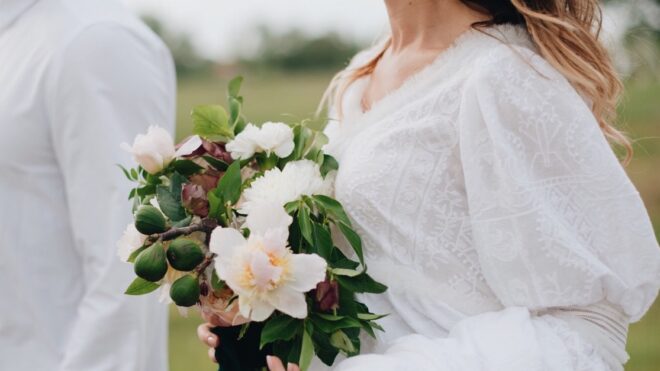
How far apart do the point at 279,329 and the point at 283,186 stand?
0.95ft

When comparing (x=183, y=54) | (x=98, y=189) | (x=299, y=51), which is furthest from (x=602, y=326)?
(x=299, y=51)

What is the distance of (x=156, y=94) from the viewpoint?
2.87m

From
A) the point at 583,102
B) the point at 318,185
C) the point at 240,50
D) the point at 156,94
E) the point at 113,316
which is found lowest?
the point at 240,50

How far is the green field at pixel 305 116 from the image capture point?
25.5ft

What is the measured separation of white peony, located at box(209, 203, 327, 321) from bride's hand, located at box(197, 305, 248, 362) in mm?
141

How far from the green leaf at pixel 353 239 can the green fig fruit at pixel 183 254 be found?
30 centimetres

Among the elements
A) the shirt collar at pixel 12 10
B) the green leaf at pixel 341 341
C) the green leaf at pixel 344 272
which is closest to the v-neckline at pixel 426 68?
the green leaf at pixel 344 272

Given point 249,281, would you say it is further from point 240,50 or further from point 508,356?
point 240,50

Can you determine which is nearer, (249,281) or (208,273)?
(249,281)

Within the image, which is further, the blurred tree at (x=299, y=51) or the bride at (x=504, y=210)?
the blurred tree at (x=299, y=51)

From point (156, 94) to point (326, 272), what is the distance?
97 cm

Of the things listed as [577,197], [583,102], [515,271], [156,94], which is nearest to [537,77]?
[583,102]

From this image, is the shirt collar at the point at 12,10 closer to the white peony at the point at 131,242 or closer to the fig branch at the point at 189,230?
the white peony at the point at 131,242

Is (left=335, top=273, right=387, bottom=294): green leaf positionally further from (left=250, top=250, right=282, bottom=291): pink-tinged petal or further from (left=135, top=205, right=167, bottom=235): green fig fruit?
(left=135, top=205, right=167, bottom=235): green fig fruit
